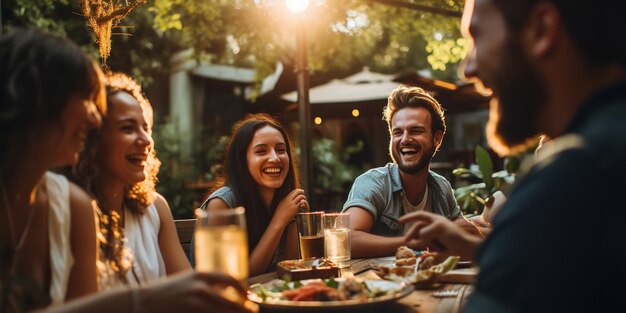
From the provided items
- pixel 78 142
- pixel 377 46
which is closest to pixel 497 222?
pixel 78 142

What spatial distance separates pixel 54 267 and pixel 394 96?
2901mm

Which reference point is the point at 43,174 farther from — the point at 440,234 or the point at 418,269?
the point at 418,269

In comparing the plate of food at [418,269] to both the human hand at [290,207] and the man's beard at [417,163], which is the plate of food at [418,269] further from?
the man's beard at [417,163]

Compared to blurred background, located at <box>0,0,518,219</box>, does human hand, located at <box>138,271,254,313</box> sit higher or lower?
lower

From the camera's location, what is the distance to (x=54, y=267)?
169 centimetres

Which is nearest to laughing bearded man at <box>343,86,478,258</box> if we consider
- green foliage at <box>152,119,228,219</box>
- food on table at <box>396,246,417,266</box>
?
food on table at <box>396,246,417,266</box>

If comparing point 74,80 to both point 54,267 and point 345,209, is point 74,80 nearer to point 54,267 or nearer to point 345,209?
point 54,267

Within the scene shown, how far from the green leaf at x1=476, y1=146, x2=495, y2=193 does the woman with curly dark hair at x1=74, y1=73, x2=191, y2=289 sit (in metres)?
4.34

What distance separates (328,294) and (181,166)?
10.6m

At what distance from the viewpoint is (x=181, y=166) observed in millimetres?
11992

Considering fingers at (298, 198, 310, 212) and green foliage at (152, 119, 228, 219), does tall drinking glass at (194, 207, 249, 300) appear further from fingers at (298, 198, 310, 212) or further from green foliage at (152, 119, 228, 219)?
green foliage at (152, 119, 228, 219)

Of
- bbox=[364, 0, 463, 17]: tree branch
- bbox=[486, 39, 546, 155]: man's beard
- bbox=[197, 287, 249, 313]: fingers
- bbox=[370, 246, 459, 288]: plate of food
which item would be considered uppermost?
bbox=[364, 0, 463, 17]: tree branch

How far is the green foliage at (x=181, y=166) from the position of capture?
393 inches

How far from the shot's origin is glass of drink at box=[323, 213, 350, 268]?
276 cm
